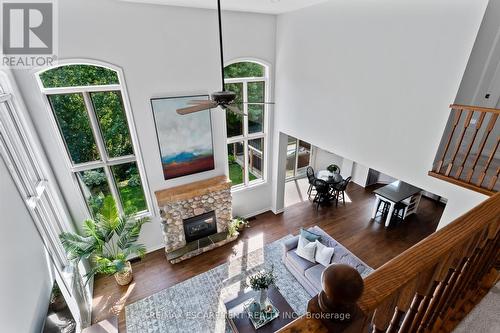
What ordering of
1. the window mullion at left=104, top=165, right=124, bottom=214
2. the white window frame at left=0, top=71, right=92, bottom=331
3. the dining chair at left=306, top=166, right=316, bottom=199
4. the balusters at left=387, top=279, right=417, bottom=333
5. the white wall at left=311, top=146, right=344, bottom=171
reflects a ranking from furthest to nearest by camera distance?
the white wall at left=311, top=146, right=344, bottom=171 < the dining chair at left=306, top=166, right=316, bottom=199 < the window mullion at left=104, top=165, right=124, bottom=214 < the white window frame at left=0, top=71, right=92, bottom=331 < the balusters at left=387, top=279, right=417, bottom=333

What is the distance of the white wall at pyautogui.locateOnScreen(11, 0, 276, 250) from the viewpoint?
12.1 ft

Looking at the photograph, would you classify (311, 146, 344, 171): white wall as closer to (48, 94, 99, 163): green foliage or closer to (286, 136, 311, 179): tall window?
(286, 136, 311, 179): tall window

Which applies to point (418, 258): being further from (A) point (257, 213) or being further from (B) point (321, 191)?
(B) point (321, 191)

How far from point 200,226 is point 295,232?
236cm

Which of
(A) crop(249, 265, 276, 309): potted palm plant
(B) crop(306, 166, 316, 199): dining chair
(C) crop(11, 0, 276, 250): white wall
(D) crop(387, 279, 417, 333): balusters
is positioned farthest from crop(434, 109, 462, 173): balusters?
(B) crop(306, 166, 316, 199): dining chair

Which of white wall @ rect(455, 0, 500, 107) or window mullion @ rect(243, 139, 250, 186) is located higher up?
white wall @ rect(455, 0, 500, 107)

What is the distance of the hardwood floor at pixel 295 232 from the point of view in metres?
4.62

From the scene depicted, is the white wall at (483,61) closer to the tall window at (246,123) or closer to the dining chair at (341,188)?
the tall window at (246,123)

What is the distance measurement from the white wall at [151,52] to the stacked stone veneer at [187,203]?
0.26 meters

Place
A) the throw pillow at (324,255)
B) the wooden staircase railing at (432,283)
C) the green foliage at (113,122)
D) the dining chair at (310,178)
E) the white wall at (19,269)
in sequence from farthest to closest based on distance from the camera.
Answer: the dining chair at (310,178), the throw pillow at (324,255), the green foliage at (113,122), the white wall at (19,269), the wooden staircase railing at (432,283)

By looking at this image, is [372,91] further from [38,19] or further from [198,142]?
[38,19]

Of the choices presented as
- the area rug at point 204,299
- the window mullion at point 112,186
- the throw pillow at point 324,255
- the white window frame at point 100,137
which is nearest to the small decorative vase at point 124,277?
the area rug at point 204,299

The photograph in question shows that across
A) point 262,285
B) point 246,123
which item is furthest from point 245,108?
point 262,285

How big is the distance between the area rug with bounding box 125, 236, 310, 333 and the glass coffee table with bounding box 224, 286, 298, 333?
1.17ft
